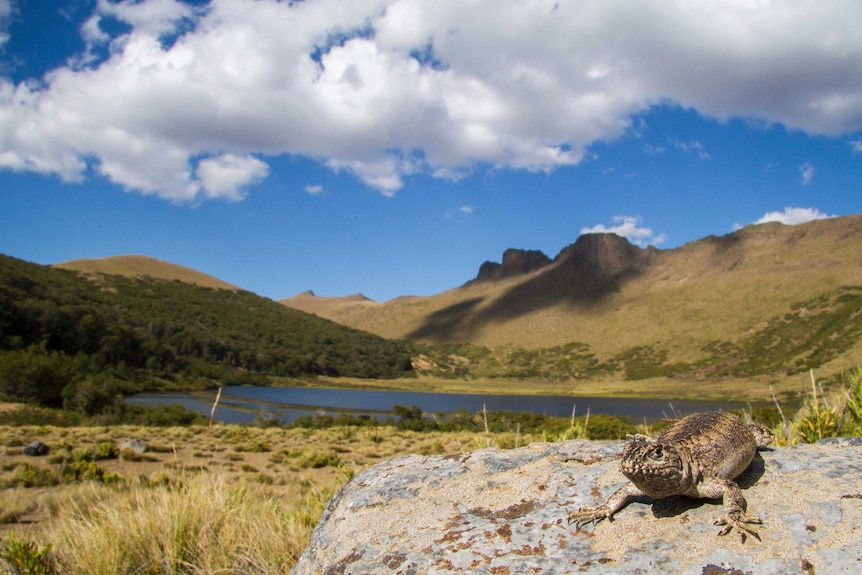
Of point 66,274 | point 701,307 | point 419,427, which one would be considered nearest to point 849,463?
point 419,427

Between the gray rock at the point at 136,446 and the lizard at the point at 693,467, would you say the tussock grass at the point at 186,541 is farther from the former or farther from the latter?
the gray rock at the point at 136,446

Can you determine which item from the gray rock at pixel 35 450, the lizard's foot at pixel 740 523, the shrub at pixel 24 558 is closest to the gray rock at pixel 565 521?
the lizard's foot at pixel 740 523

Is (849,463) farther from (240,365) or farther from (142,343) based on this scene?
(240,365)

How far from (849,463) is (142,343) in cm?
13506

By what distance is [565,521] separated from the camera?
2.89m

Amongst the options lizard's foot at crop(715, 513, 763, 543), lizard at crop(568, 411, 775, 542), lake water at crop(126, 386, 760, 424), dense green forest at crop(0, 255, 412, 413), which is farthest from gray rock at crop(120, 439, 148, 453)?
lake water at crop(126, 386, 760, 424)

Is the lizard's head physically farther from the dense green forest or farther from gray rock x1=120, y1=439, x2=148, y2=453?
the dense green forest

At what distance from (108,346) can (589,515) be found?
12013 centimetres

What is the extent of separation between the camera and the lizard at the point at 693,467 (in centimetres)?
252

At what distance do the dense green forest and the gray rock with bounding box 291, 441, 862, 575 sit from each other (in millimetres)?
55501

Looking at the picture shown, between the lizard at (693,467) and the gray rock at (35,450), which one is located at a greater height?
the lizard at (693,467)

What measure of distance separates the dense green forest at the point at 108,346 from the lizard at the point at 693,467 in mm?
56774

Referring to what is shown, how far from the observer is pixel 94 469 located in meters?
18.1

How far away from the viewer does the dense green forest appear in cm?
5193
